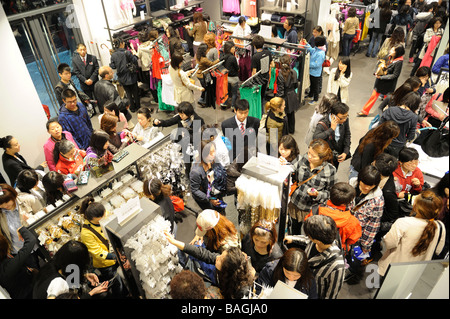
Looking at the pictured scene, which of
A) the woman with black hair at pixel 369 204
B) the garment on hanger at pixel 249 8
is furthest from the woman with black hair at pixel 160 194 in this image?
the garment on hanger at pixel 249 8

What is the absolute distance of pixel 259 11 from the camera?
11.6 metres

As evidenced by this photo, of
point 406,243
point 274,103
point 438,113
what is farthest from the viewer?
point 274,103

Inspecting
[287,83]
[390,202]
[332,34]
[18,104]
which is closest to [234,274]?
[390,202]

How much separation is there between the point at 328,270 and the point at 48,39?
758 cm

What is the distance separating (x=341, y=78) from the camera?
6.51m

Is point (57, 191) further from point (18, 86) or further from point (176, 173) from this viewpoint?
point (18, 86)

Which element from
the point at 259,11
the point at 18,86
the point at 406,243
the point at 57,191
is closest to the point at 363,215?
the point at 406,243

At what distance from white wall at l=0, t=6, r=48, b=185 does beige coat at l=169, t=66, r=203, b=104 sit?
8.20 ft

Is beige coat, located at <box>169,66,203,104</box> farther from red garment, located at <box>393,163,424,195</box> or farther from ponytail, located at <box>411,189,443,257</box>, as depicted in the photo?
ponytail, located at <box>411,189,443,257</box>

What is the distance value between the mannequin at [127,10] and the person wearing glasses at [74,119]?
499 cm

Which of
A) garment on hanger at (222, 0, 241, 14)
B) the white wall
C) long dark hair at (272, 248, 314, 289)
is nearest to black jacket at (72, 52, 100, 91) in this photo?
the white wall

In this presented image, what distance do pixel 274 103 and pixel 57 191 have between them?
10.4ft

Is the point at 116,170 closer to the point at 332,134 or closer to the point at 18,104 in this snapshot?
the point at 332,134

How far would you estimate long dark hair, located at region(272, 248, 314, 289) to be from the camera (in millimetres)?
2816
